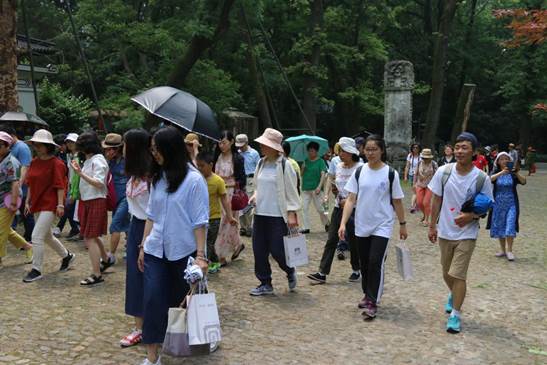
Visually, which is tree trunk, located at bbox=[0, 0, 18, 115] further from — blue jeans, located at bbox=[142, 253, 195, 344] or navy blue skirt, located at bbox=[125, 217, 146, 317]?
blue jeans, located at bbox=[142, 253, 195, 344]

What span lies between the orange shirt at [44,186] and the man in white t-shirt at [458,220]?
4329 millimetres

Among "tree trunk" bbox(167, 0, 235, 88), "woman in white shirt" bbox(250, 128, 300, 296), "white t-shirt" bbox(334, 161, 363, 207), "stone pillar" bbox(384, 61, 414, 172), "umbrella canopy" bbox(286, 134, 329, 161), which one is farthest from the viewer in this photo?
"stone pillar" bbox(384, 61, 414, 172)

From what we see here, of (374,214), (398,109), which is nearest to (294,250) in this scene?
(374,214)

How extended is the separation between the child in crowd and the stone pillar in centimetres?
1603

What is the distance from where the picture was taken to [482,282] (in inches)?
280

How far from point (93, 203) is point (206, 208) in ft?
9.61

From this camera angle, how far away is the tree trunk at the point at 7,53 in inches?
404

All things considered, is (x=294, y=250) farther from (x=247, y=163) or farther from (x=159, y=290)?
(x=247, y=163)

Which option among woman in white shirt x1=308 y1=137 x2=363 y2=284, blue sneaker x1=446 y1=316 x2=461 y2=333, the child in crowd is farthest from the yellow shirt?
blue sneaker x1=446 y1=316 x2=461 y2=333

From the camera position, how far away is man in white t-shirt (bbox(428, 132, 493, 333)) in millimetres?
5152

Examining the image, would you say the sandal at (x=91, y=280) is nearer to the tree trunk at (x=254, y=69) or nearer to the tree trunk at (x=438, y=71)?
the tree trunk at (x=254, y=69)

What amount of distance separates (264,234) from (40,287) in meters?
2.60

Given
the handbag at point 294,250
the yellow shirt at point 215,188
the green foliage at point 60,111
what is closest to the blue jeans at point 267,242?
the handbag at point 294,250

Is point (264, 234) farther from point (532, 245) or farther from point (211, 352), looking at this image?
point (532, 245)
